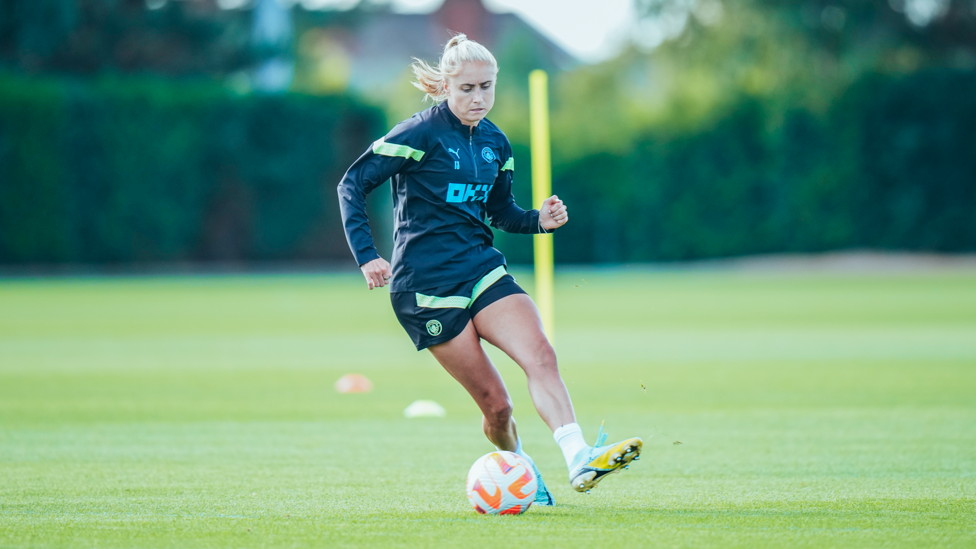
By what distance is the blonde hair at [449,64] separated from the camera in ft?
16.4

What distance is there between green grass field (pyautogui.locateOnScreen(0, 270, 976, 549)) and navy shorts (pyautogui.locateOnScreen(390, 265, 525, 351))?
77 centimetres

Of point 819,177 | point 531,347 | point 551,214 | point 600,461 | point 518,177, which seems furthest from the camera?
point 518,177

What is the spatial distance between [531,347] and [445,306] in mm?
413

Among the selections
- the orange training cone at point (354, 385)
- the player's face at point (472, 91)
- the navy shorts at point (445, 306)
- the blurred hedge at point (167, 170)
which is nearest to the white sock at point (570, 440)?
the navy shorts at point (445, 306)

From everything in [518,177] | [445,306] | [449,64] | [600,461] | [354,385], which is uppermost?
[449,64]

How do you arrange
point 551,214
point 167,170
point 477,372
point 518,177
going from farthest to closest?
point 518,177
point 167,170
point 551,214
point 477,372

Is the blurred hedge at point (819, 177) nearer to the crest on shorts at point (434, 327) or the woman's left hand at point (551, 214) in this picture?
the woman's left hand at point (551, 214)

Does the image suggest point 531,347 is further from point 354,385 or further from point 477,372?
point 354,385

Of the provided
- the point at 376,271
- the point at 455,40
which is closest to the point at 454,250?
the point at 376,271

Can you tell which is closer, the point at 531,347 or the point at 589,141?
the point at 531,347

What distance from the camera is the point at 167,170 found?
33000 millimetres

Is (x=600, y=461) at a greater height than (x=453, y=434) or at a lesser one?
greater

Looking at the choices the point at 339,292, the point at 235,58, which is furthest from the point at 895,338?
the point at 235,58

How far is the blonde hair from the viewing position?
4992mm
